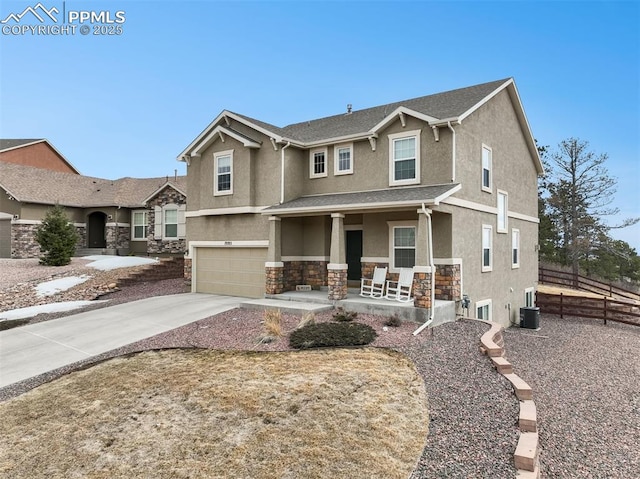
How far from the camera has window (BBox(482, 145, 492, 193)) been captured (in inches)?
537

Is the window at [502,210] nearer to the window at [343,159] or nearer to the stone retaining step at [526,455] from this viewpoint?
the window at [343,159]

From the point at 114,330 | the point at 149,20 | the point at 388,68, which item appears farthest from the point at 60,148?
the point at 114,330

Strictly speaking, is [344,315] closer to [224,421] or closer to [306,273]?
[306,273]

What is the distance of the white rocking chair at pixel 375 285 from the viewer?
12316 mm

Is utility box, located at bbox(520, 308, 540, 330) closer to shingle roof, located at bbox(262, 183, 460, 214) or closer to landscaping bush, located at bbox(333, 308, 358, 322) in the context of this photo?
shingle roof, located at bbox(262, 183, 460, 214)

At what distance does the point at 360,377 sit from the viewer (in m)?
6.40

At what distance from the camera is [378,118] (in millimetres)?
14875

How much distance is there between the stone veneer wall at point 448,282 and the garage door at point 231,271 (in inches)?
248

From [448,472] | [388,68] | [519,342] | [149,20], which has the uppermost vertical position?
[388,68]

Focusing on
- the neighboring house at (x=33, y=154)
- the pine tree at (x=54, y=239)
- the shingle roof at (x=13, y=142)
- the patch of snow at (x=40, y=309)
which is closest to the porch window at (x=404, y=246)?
the patch of snow at (x=40, y=309)

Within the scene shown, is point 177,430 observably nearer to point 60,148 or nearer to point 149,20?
point 149,20

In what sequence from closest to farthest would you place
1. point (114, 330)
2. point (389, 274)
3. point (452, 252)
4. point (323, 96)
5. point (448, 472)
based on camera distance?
1. point (448, 472)
2. point (114, 330)
3. point (452, 252)
4. point (389, 274)
5. point (323, 96)

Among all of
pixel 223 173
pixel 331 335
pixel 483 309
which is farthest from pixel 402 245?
pixel 223 173

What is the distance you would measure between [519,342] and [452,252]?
4.28 m
